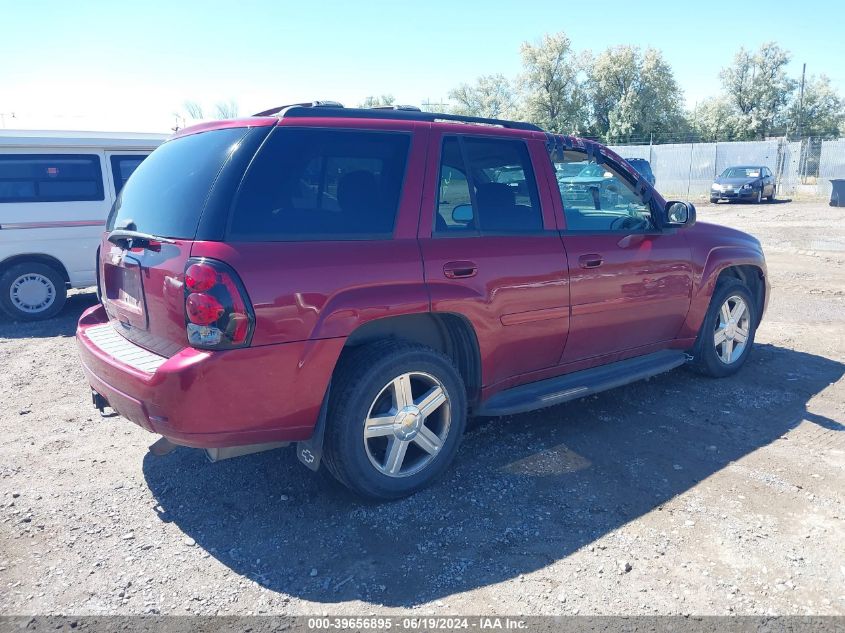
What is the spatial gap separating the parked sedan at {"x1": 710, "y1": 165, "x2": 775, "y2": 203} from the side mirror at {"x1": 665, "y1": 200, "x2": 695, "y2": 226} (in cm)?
2454

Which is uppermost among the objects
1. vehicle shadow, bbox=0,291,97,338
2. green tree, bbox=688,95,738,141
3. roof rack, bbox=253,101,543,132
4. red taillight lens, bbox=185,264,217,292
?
green tree, bbox=688,95,738,141

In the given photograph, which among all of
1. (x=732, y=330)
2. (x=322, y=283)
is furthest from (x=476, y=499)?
(x=732, y=330)

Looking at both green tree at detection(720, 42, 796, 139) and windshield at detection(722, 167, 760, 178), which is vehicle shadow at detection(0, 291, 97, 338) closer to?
windshield at detection(722, 167, 760, 178)

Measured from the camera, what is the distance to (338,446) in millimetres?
3102

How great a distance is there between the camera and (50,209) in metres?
8.04

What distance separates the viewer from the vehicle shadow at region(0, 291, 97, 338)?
291 inches

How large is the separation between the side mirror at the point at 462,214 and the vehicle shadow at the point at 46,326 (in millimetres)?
5727

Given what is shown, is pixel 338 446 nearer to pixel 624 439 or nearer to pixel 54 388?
pixel 624 439

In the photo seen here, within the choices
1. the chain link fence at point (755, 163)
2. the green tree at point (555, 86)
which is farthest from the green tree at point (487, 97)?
the chain link fence at point (755, 163)

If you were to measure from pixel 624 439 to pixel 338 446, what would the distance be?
2.02 meters

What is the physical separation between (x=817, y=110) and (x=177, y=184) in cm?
6961

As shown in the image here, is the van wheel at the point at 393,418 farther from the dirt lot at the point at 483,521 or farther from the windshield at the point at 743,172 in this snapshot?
the windshield at the point at 743,172

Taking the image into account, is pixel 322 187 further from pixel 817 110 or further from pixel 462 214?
pixel 817 110

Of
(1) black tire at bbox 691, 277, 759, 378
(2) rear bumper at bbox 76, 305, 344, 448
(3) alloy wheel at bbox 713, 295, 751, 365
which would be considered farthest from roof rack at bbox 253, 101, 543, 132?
(3) alloy wheel at bbox 713, 295, 751, 365
